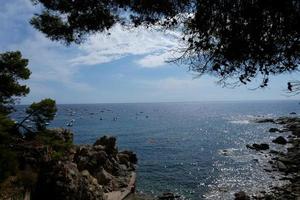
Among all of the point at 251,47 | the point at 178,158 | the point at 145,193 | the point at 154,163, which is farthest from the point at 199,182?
the point at 251,47

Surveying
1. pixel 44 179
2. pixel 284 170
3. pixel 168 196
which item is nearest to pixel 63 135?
pixel 168 196

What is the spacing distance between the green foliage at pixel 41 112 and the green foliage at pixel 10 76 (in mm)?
1211

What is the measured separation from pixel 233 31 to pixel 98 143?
41.5m

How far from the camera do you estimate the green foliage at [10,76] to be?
71.5 ft

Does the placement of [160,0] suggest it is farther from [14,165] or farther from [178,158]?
[178,158]

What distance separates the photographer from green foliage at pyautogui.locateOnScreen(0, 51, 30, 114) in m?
21.8

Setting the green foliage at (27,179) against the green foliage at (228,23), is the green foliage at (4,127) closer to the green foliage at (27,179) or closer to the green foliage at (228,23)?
the green foliage at (27,179)

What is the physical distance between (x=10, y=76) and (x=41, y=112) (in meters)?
2.90

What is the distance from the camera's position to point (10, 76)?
22172mm

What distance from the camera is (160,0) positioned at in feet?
29.8

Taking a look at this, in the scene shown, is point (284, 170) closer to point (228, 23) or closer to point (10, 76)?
point (10, 76)

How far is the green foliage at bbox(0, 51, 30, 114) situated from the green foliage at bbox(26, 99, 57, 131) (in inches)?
47.7

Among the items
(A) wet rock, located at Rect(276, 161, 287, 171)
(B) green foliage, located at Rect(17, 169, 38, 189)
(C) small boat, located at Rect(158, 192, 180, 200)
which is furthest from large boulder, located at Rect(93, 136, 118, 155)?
(B) green foliage, located at Rect(17, 169, 38, 189)

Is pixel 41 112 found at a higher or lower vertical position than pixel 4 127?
higher
